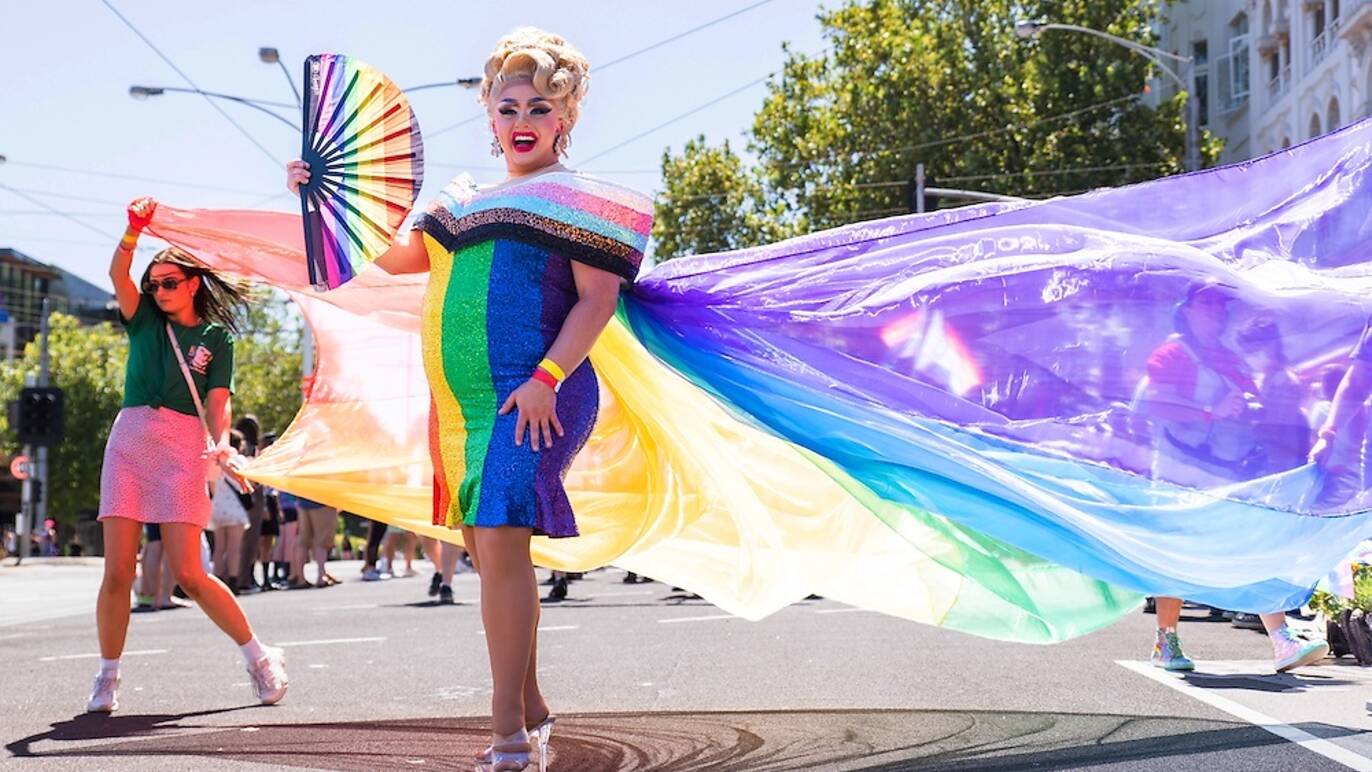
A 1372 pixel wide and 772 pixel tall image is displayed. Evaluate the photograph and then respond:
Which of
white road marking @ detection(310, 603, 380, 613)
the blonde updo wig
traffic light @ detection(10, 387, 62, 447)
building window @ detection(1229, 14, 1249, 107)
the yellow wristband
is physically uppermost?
building window @ detection(1229, 14, 1249, 107)

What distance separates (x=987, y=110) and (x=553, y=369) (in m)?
45.4

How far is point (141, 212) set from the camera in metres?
Result: 6.77

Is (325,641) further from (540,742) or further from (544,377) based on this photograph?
(544,377)

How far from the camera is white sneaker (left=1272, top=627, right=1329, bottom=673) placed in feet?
25.8

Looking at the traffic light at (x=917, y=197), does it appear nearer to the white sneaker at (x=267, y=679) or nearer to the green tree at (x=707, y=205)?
the green tree at (x=707, y=205)

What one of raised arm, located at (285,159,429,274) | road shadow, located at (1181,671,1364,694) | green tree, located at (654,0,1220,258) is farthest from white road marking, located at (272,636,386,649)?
green tree, located at (654,0,1220,258)

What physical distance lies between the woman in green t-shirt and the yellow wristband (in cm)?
258

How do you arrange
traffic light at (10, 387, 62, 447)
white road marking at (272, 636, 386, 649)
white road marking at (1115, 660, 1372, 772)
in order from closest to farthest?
white road marking at (1115, 660, 1372, 772), white road marking at (272, 636, 386, 649), traffic light at (10, 387, 62, 447)

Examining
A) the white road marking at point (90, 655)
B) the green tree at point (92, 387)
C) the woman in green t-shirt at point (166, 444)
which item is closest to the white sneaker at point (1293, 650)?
the woman in green t-shirt at point (166, 444)

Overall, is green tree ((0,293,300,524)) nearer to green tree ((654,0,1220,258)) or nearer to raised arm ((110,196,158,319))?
green tree ((654,0,1220,258))

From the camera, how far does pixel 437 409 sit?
16.6 ft

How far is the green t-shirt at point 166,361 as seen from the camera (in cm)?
702

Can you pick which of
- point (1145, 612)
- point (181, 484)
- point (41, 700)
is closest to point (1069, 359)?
point (181, 484)

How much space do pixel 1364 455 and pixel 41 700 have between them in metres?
5.01
